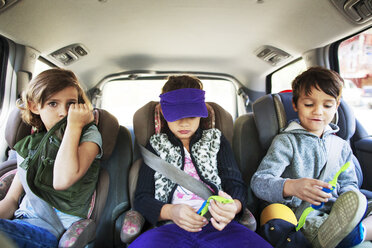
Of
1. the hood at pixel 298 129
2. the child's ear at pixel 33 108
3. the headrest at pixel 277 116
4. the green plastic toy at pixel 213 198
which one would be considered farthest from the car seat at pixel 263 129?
the child's ear at pixel 33 108

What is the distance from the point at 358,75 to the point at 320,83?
1.13 metres

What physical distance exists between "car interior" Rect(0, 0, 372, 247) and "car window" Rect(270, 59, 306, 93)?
0.02 m

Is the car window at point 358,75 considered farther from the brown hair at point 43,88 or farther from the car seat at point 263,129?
the brown hair at point 43,88

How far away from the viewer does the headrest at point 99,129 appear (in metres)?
1.66

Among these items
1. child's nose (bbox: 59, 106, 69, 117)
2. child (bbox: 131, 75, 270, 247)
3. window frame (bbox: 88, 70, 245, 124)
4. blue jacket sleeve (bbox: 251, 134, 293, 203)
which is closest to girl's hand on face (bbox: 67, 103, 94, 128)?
child's nose (bbox: 59, 106, 69, 117)

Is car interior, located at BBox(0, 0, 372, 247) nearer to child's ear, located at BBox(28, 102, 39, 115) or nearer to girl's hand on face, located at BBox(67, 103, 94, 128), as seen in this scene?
child's ear, located at BBox(28, 102, 39, 115)

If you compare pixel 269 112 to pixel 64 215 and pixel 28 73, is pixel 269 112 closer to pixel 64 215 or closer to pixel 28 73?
pixel 64 215

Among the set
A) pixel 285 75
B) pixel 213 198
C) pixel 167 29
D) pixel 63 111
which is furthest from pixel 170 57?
pixel 213 198

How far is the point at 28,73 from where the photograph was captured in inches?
91.6

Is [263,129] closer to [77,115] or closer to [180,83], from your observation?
[180,83]

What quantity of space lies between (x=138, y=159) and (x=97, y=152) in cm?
38

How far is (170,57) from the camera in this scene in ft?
10.3

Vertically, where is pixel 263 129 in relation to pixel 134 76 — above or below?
below

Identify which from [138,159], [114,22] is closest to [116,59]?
[114,22]
